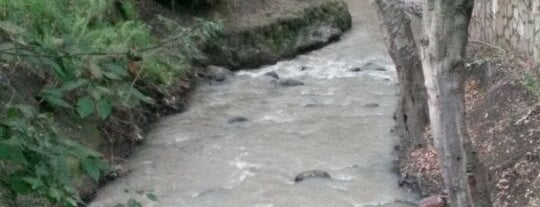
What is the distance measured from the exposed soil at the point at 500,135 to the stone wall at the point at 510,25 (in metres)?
0.15

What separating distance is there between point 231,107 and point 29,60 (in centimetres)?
849

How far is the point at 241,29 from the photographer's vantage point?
14297 mm

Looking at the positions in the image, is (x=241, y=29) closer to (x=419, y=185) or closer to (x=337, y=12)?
(x=337, y=12)

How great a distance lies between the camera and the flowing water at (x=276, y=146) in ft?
25.7

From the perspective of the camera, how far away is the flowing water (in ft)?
25.7

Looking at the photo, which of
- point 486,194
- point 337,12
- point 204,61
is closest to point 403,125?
point 486,194

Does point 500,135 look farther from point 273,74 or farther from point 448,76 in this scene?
point 273,74

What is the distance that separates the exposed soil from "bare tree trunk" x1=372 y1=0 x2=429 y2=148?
18cm

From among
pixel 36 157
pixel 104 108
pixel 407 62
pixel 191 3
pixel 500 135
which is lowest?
pixel 191 3

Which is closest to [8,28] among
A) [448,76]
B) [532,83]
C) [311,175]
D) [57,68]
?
[57,68]

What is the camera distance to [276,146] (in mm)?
9367

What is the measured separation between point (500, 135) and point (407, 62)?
3.92 ft

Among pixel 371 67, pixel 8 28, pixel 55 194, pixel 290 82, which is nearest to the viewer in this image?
pixel 55 194

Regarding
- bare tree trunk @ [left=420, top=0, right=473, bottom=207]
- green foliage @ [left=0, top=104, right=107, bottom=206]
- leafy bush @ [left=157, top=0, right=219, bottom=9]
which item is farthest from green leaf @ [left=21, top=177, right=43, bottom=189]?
leafy bush @ [left=157, top=0, right=219, bottom=9]
